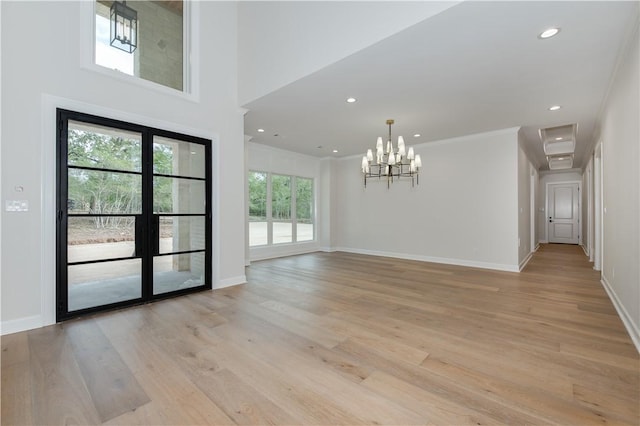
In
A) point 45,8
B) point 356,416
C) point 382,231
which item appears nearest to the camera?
point 356,416

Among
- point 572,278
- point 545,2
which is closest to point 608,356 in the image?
point 545,2

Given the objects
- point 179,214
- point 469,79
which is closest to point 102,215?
point 179,214

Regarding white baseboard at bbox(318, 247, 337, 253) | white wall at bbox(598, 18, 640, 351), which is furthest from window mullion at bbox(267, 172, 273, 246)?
white wall at bbox(598, 18, 640, 351)

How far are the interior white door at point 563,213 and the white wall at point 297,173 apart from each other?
9.00 meters

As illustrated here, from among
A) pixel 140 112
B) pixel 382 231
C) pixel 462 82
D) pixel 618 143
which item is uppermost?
pixel 462 82

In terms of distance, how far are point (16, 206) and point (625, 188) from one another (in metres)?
6.03

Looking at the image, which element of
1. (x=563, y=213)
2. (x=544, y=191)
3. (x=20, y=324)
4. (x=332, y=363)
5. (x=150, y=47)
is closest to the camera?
(x=332, y=363)

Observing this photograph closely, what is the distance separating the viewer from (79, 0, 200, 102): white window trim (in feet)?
10.5

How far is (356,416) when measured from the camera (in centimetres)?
162

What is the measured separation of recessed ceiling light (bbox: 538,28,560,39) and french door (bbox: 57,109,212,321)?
4117mm

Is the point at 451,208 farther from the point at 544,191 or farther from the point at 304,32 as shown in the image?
the point at 544,191

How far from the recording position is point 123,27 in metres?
3.74

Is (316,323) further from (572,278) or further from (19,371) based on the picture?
(572,278)

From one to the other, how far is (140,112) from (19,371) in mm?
2835
